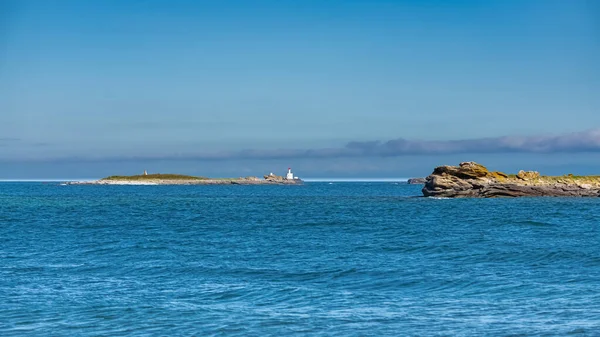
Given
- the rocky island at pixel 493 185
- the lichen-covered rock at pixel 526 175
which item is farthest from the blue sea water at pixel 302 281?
the lichen-covered rock at pixel 526 175

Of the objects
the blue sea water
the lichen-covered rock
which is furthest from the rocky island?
the blue sea water

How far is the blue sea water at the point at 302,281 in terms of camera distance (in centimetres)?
1888

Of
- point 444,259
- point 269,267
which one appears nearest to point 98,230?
point 269,267

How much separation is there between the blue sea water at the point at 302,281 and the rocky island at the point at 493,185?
5085 cm

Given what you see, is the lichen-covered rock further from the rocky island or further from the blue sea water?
the blue sea water

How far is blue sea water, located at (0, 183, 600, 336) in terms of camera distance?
18875 mm

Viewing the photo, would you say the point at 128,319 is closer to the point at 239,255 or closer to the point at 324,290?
the point at 324,290

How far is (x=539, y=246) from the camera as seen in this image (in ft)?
127

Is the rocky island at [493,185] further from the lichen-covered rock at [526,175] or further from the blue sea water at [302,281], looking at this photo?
the blue sea water at [302,281]

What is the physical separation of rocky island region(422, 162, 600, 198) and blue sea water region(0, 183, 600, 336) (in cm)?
5085

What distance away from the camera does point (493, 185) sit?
101 metres

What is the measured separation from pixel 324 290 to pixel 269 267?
6532mm

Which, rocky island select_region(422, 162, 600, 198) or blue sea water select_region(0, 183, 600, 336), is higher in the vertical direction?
rocky island select_region(422, 162, 600, 198)

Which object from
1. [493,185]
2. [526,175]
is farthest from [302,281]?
[526,175]
